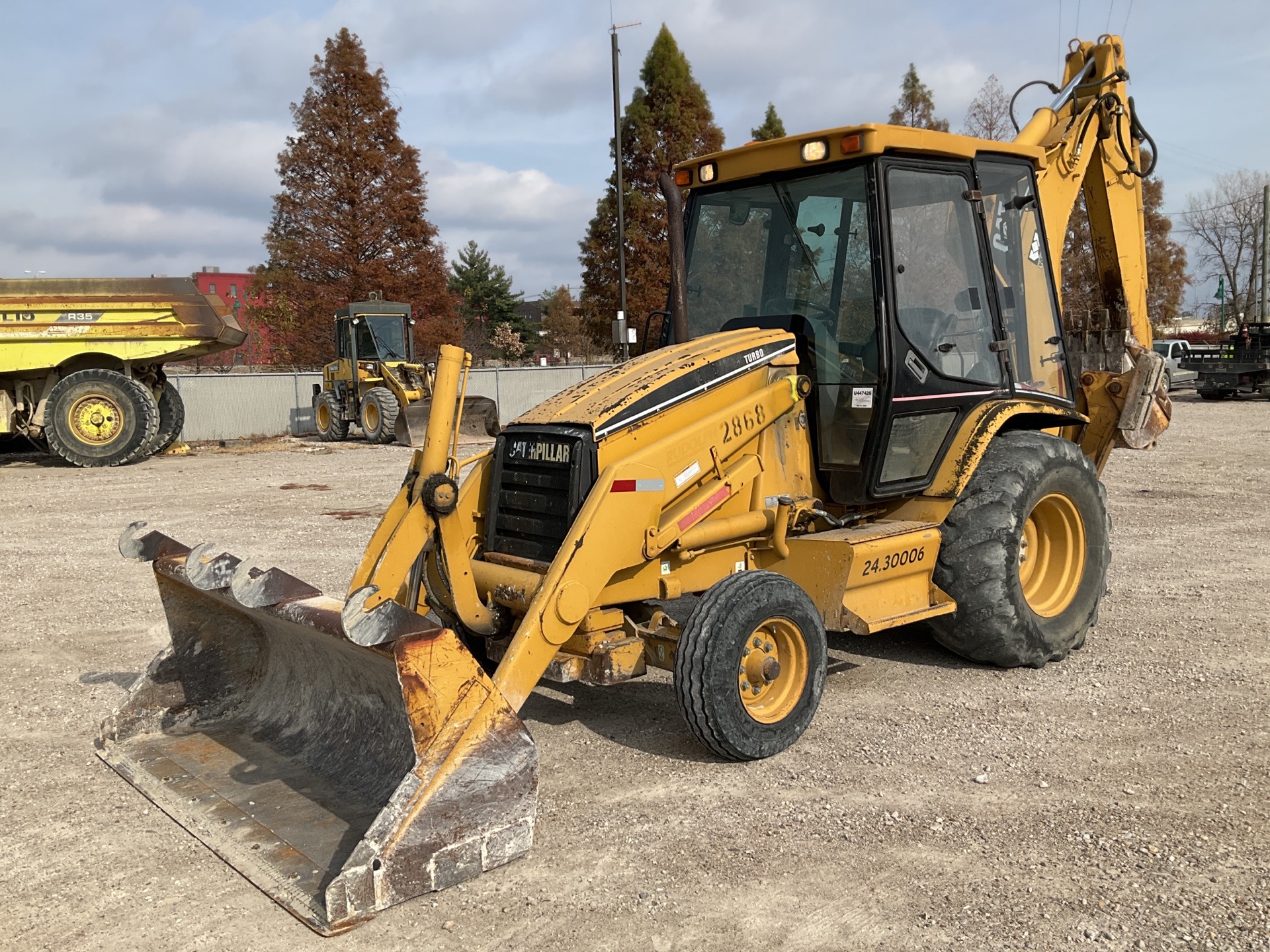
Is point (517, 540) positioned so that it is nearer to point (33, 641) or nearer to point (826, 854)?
point (826, 854)

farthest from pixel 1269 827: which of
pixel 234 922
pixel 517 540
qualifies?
pixel 234 922

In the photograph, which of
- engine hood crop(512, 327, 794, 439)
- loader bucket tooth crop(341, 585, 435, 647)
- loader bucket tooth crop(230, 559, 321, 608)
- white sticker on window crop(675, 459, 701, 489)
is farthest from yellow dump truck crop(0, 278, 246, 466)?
loader bucket tooth crop(341, 585, 435, 647)

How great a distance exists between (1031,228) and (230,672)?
493cm

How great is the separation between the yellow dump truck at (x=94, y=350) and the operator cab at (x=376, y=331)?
4.33 m

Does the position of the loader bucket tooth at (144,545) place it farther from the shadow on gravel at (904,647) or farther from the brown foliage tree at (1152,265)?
the brown foliage tree at (1152,265)

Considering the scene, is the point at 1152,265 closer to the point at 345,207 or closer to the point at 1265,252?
the point at 1265,252

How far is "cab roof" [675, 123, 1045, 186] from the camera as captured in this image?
523 centimetres

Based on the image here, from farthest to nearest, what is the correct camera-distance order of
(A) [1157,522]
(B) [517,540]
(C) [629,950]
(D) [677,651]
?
(A) [1157,522], (B) [517,540], (D) [677,651], (C) [629,950]

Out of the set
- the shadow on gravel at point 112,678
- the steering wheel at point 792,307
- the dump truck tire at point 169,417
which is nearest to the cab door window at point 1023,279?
the steering wheel at point 792,307

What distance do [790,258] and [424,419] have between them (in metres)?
15.1

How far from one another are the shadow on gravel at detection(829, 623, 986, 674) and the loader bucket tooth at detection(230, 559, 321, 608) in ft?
9.63

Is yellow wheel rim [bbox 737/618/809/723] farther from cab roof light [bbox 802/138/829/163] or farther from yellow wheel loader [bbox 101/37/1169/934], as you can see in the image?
cab roof light [bbox 802/138/829/163]

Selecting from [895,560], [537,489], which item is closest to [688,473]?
[537,489]

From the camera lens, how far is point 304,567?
8.91 meters
